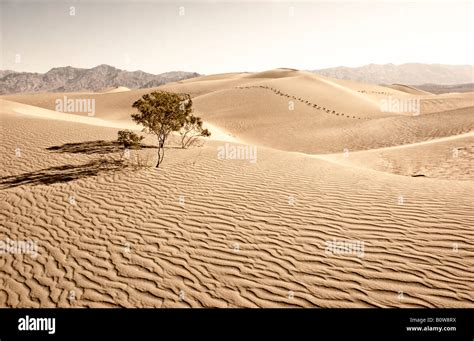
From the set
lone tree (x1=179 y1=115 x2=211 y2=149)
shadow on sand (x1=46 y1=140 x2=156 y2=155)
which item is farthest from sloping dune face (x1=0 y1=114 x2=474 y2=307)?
lone tree (x1=179 y1=115 x2=211 y2=149)

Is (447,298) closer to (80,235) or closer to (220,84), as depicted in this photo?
(80,235)

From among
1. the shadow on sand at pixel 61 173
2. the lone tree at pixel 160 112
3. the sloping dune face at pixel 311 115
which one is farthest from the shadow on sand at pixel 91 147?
the sloping dune face at pixel 311 115

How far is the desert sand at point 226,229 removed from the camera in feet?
15.8

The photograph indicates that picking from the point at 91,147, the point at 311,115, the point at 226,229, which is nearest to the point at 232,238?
the point at 226,229

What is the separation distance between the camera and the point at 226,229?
673 centimetres

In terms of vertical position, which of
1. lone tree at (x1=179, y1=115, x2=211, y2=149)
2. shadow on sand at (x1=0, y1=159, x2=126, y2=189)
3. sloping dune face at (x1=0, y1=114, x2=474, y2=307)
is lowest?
sloping dune face at (x1=0, y1=114, x2=474, y2=307)

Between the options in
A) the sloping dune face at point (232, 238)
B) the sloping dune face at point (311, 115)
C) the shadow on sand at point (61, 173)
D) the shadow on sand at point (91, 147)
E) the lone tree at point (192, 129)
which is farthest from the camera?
the sloping dune face at point (311, 115)

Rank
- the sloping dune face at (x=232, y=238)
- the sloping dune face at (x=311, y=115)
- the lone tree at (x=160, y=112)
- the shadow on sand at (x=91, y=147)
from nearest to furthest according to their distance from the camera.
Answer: the sloping dune face at (x=232, y=238) → the lone tree at (x=160, y=112) → the shadow on sand at (x=91, y=147) → the sloping dune face at (x=311, y=115)

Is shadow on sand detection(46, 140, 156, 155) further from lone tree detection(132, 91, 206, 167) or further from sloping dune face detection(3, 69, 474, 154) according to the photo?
sloping dune face detection(3, 69, 474, 154)

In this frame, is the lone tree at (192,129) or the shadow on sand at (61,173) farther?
the lone tree at (192,129)

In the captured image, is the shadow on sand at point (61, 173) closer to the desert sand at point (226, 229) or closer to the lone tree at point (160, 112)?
the desert sand at point (226, 229)

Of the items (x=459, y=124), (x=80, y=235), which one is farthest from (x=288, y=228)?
(x=459, y=124)

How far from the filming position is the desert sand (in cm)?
482
